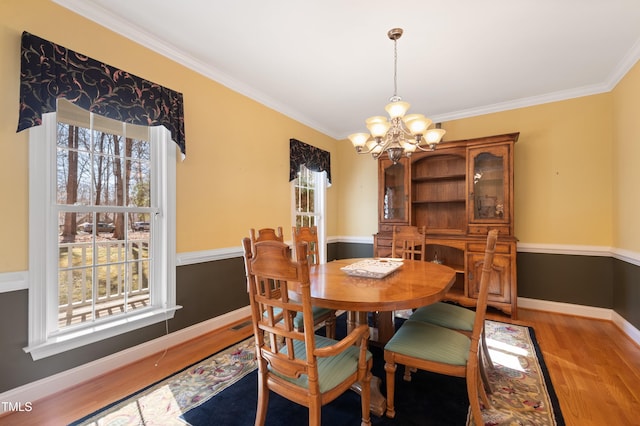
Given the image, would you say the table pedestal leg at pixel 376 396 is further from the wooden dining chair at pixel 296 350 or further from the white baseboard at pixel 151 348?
the white baseboard at pixel 151 348

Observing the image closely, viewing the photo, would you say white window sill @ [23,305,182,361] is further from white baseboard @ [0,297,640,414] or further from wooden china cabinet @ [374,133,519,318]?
wooden china cabinet @ [374,133,519,318]

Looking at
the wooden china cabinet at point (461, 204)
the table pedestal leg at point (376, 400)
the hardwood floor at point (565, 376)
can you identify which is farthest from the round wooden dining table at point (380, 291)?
the hardwood floor at point (565, 376)

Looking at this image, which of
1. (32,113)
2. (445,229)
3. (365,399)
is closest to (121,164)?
(32,113)

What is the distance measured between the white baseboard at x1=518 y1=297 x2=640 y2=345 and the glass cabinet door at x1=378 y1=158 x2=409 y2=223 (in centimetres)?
182

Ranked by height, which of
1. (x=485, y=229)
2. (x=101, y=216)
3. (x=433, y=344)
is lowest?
(x=433, y=344)

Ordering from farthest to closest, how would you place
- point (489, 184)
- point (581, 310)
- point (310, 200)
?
point (310, 200), point (489, 184), point (581, 310)

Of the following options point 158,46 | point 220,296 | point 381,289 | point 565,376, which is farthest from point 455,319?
point 158,46

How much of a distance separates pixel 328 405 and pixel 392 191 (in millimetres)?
3015

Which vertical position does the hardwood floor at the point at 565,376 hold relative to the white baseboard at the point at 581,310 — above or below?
below

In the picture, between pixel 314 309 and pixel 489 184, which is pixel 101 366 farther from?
pixel 489 184

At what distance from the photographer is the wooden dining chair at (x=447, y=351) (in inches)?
55.6

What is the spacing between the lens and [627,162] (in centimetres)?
270

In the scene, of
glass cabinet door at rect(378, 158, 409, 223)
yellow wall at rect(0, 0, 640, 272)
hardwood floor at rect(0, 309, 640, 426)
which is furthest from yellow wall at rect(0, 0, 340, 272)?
glass cabinet door at rect(378, 158, 409, 223)

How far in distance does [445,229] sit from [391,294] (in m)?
2.56
